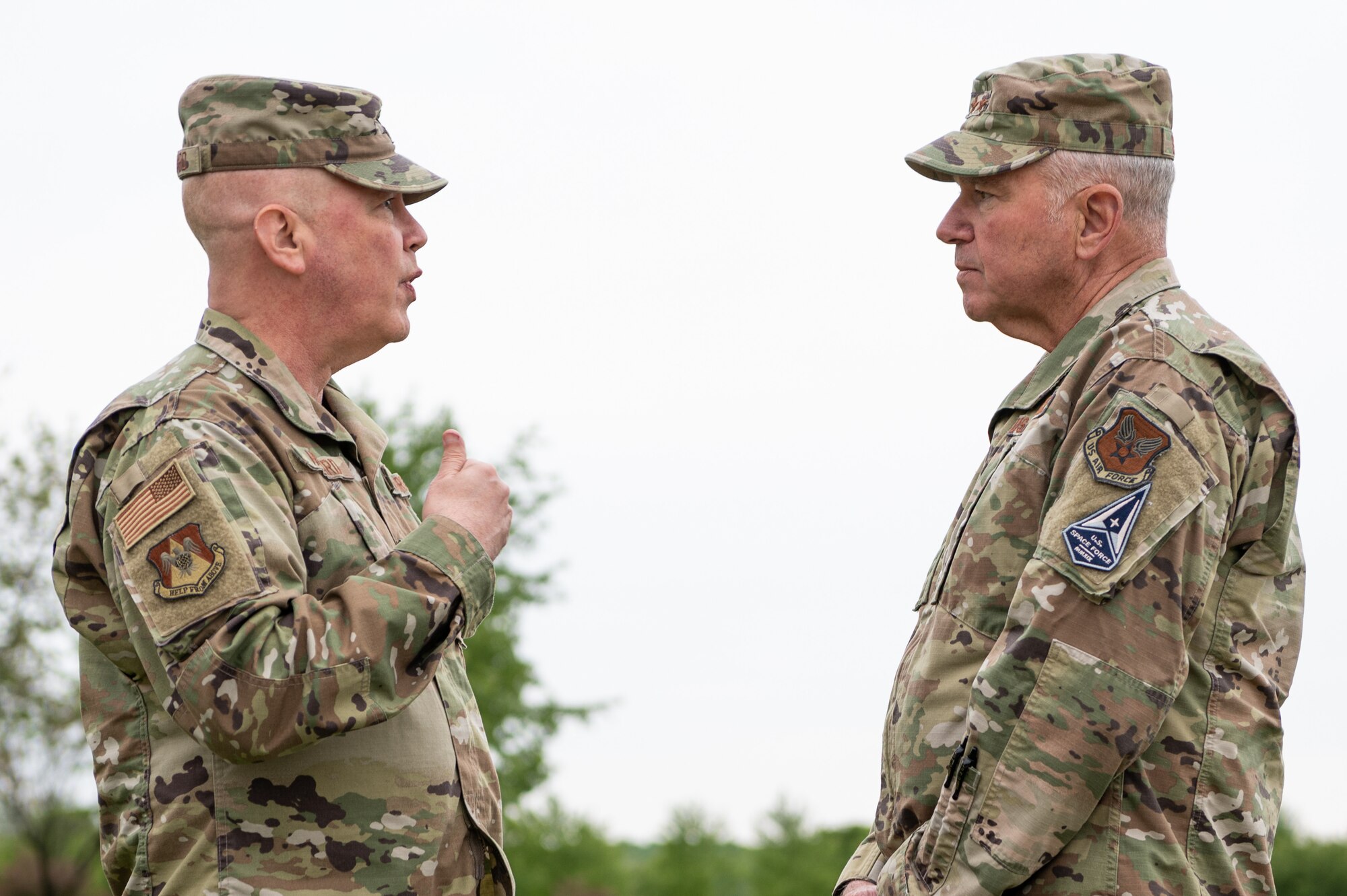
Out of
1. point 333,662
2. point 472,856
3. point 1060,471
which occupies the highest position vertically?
point 1060,471

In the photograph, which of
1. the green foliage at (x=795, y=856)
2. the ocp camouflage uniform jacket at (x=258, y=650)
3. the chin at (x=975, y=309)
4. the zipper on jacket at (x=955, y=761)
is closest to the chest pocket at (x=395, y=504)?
the ocp camouflage uniform jacket at (x=258, y=650)

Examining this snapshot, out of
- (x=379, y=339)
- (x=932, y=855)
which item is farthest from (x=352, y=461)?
(x=932, y=855)

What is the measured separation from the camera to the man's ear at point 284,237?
3947 millimetres

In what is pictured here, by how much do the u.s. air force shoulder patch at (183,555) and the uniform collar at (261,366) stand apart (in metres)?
0.50

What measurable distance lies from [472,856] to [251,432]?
1242mm

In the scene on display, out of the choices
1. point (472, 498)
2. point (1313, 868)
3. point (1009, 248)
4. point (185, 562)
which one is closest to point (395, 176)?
point (472, 498)

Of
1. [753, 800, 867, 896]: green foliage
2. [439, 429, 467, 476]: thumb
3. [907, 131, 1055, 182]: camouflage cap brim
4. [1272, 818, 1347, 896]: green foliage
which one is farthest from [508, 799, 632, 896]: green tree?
[907, 131, 1055, 182]: camouflage cap brim

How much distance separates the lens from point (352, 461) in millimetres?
4074

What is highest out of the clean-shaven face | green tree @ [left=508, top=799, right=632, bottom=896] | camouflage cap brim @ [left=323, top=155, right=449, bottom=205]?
camouflage cap brim @ [left=323, top=155, right=449, bottom=205]

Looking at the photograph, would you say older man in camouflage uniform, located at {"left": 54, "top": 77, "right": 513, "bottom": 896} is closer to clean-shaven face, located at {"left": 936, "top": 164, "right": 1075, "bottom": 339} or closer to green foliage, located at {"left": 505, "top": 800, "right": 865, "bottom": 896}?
clean-shaven face, located at {"left": 936, "top": 164, "right": 1075, "bottom": 339}

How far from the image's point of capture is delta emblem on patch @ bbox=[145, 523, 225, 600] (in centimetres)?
328

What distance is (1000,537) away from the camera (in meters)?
3.67

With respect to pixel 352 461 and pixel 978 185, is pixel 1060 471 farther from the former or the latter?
pixel 352 461

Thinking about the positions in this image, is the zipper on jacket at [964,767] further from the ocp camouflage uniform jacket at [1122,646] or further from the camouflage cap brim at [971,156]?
the camouflage cap brim at [971,156]
